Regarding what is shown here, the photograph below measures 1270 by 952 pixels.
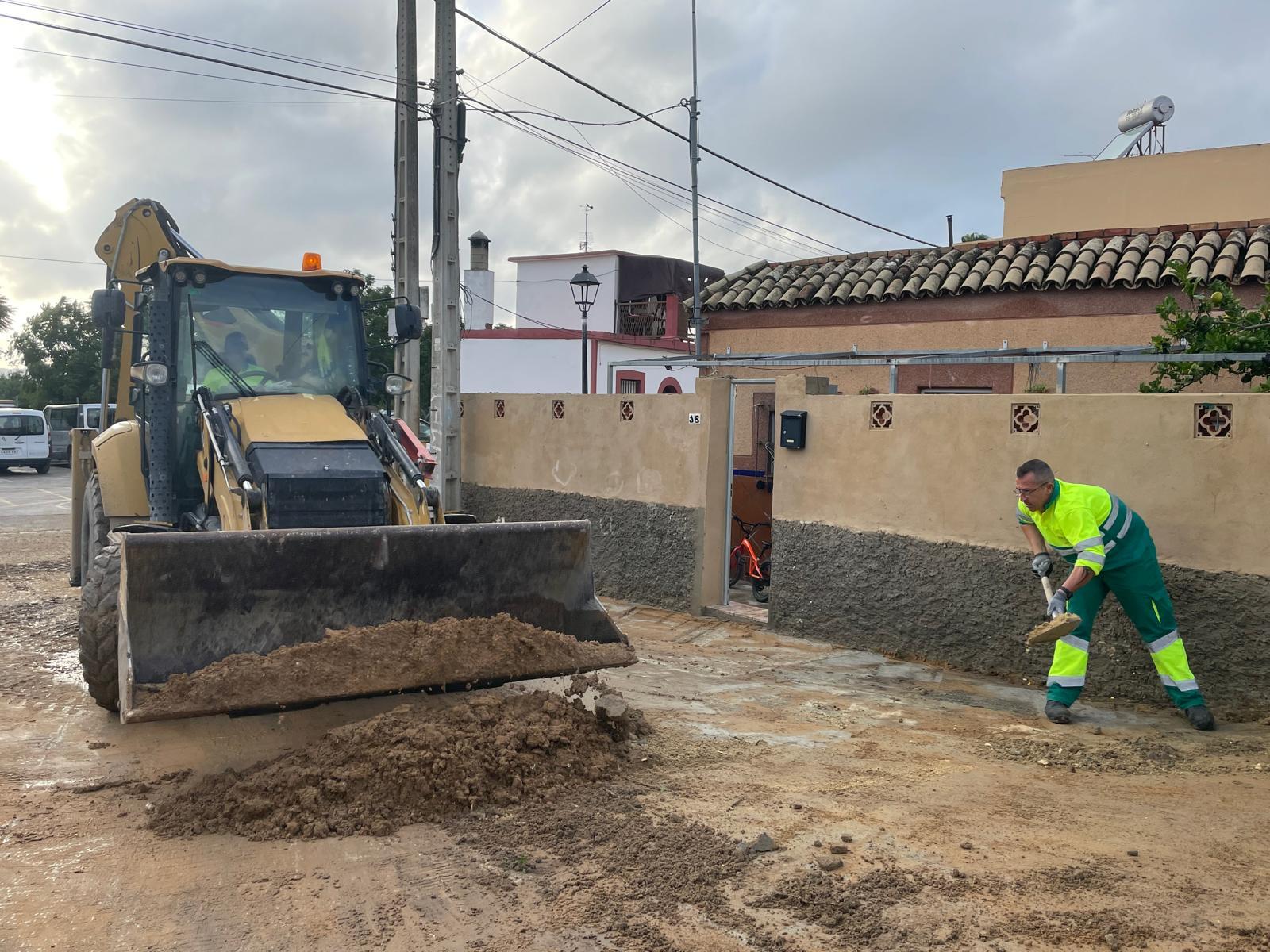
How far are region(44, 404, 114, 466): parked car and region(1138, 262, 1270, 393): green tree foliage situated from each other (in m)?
27.5

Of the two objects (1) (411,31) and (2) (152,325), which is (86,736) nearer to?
(2) (152,325)

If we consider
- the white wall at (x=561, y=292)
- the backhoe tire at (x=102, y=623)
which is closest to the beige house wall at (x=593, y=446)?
the backhoe tire at (x=102, y=623)

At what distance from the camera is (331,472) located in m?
6.09

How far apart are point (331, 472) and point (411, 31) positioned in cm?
961

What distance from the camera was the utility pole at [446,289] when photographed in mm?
12281

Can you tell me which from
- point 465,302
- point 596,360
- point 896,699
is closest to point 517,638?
point 896,699

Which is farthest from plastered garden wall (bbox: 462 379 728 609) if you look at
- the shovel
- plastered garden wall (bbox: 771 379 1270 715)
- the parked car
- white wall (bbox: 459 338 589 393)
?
the parked car

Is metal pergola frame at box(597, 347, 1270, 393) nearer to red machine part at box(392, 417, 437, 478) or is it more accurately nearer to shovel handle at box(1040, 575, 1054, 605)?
shovel handle at box(1040, 575, 1054, 605)

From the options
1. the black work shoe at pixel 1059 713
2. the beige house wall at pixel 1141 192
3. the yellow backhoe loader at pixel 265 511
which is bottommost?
the black work shoe at pixel 1059 713

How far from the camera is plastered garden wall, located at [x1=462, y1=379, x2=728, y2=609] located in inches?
383

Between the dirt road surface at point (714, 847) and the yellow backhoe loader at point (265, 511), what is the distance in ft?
1.93

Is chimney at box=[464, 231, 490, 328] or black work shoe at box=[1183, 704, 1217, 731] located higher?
chimney at box=[464, 231, 490, 328]

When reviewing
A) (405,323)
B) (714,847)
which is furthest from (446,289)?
(714,847)

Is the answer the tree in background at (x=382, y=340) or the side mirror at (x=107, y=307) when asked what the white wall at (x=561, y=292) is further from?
the side mirror at (x=107, y=307)
